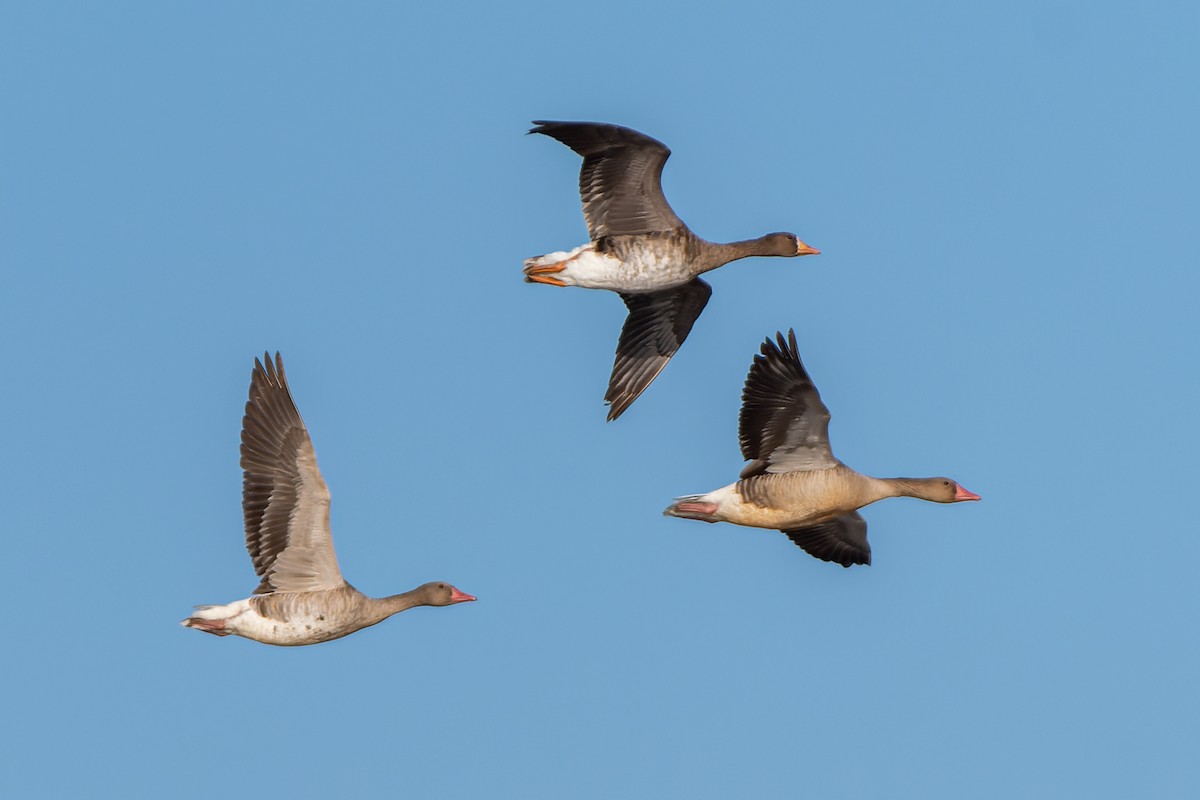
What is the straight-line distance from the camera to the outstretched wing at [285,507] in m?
19.8

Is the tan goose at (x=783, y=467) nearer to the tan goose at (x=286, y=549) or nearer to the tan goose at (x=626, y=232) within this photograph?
the tan goose at (x=626, y=232)

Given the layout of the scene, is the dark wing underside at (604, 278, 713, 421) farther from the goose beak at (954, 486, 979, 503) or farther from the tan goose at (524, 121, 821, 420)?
the goose beak at (954, 486, 979, 503)

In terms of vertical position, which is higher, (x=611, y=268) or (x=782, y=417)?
(x=611, y=268)

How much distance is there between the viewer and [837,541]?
75.5 feet

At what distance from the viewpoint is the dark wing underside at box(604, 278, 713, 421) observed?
891 inches

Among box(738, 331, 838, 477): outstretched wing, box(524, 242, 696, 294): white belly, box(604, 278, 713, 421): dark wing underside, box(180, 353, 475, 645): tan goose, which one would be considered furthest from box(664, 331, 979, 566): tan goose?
box(180, 353, 475, 645): tan goose

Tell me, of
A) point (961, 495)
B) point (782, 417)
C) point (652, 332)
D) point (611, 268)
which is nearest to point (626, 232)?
point (611, 268)

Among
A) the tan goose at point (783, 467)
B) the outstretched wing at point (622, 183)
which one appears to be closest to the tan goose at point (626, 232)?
the outstretched wing at point (622, 183)

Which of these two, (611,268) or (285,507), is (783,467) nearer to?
(611,268)

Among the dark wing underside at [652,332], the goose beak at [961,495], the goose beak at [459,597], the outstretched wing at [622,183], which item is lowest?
the goose beak at [459,597]

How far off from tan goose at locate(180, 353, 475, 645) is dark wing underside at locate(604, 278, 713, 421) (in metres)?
4.20

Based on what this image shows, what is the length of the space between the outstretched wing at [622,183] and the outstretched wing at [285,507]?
393cm

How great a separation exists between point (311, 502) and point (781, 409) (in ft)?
16.3

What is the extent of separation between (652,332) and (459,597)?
4.07 m
